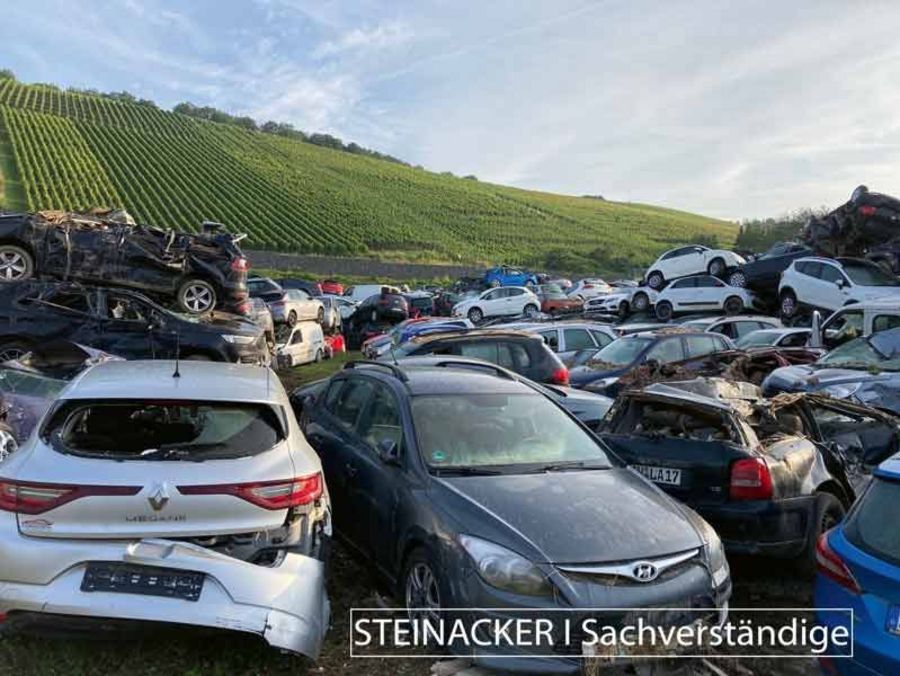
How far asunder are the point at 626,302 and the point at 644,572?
72.1 ft

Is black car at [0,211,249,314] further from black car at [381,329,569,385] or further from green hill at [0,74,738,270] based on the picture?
green hill at [0,74,738,270]

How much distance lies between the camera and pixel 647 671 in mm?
4016

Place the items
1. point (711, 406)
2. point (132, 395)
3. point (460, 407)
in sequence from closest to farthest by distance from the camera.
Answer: point (132, 395)
point (460, 407)
point (711, 406)

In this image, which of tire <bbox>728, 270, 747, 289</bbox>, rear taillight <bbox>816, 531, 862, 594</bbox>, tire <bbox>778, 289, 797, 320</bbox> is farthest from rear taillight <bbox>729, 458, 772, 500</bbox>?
tire <bbox>728, 270, 747, 289</bbox>

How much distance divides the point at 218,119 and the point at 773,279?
131416 mm

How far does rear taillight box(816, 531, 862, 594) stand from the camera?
3496 millimetres

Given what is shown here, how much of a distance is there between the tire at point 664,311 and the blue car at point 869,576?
1938cm

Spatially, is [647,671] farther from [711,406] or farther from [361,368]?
[361,368]

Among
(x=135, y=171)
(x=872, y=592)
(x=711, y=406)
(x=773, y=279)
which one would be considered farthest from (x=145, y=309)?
(x=135, y=171)

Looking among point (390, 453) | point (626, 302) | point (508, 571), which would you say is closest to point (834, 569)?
point (508, 571)

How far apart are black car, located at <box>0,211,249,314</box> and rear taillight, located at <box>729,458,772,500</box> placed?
1070 cm

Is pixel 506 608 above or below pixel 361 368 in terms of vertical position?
below

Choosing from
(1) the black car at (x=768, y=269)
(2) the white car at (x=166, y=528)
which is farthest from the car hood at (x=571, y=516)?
(1) the black car at (x=768, y=269)

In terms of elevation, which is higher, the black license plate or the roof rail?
the roof rail
